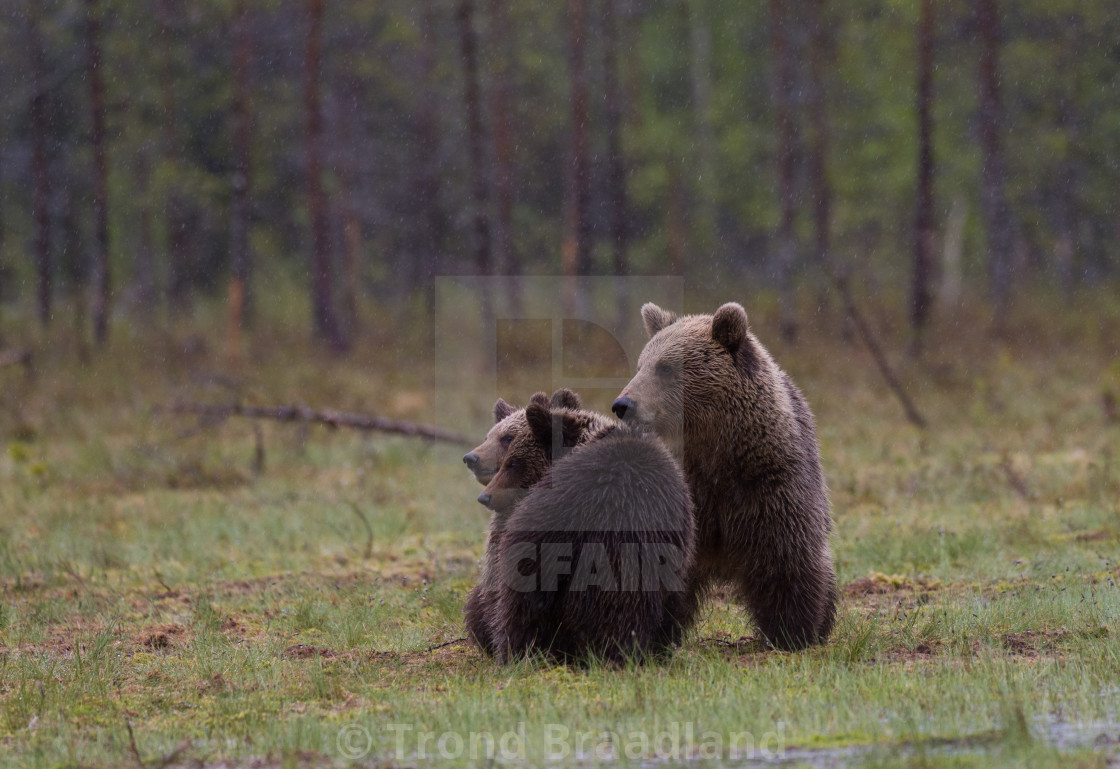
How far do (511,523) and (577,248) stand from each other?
2325 centimetres

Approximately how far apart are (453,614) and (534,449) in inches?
69.7

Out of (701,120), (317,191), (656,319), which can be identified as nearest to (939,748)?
(656,319)

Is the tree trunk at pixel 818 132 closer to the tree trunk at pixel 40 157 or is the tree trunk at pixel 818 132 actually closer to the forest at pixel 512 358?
the forest at pixel 512 358

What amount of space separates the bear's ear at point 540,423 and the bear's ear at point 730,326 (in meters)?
1.04

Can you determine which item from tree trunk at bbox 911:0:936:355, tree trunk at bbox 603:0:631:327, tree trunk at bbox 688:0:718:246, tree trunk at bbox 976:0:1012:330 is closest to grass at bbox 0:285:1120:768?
tree trunk at bbox 911:0:936:355

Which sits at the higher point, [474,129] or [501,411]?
[474,129]

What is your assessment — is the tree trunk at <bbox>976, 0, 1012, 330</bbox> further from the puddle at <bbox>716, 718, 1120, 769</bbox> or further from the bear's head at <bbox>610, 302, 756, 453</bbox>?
the puddle at <bbox>716, 718, 1120, 769</bbox>

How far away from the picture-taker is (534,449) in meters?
6.45

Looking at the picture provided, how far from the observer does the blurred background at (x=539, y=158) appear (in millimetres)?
28594

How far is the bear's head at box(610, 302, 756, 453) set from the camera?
6.43 m

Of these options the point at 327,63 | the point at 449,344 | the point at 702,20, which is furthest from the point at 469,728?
the point at 702,20

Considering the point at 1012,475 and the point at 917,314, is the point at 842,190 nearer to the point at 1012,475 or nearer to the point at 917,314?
the point at 917,314

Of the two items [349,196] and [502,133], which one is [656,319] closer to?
[502,133]

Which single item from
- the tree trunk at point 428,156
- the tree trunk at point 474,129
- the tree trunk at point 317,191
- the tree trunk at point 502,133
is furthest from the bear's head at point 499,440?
the tree trunk at point 428,156
